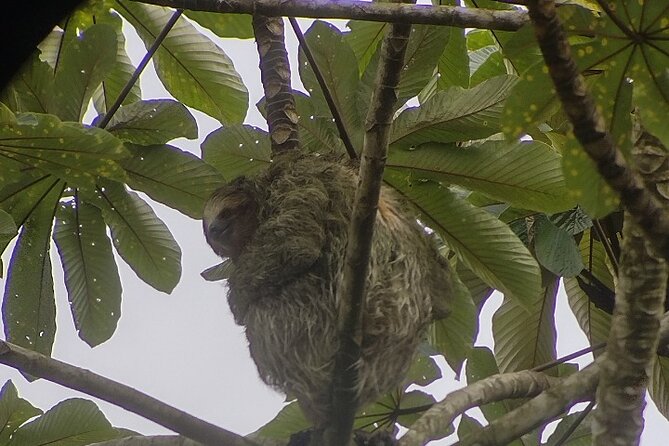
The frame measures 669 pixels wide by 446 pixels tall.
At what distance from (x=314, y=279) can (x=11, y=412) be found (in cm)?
146

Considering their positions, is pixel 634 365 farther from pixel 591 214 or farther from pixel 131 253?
pixel 131 253

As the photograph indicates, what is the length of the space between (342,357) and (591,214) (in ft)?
2.51

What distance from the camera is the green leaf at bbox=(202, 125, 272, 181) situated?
9.77ft

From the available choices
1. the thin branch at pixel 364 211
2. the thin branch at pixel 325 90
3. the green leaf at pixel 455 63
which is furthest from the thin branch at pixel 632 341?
the green leaf at pixel 455 63

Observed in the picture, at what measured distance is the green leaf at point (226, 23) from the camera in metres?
3.25

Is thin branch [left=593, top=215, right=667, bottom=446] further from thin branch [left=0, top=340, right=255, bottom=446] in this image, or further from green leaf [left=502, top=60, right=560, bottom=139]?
thin branch [left=0, top=340, right=255, bottom=446]

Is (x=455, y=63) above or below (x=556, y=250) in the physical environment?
above

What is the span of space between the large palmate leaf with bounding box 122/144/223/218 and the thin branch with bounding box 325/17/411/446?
100 cm

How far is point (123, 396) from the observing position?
208 cm

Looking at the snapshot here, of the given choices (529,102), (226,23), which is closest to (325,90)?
(226,23)

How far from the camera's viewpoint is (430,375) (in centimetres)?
354

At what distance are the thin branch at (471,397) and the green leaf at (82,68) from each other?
1.61 m

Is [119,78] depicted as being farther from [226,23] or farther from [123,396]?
[123,396]

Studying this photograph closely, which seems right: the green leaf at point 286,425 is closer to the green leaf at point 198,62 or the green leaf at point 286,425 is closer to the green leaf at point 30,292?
the green leaf at point 30,292
